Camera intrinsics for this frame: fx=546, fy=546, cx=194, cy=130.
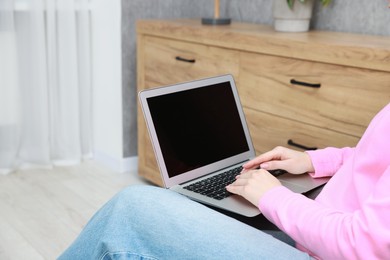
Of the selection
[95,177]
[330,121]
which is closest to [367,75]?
[330,121]

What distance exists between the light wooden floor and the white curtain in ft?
0.37

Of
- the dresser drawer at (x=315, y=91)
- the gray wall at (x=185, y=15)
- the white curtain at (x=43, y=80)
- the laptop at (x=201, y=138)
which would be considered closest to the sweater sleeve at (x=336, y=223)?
the laptop at (x=201, y=138)

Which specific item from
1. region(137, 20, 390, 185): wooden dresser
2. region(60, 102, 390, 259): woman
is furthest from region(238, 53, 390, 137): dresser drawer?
region(60, 102, 390, 259): woman

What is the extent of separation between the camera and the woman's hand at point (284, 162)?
3.82 ft

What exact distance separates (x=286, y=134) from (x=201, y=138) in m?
0.61

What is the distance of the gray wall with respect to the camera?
1971 millimetres

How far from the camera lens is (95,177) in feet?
8.25

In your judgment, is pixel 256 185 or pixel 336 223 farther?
pixel 256 185

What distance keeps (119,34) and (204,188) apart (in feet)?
4.82

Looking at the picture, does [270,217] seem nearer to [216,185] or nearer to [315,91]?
[216,185]

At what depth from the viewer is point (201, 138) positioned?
4.08 ft

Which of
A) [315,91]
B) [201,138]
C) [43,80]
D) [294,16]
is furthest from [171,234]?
[43,80]

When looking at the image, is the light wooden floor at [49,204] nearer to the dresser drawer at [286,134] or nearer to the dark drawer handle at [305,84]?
the dresser drawer at [286,134]

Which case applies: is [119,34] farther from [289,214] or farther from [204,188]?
[289,214]
